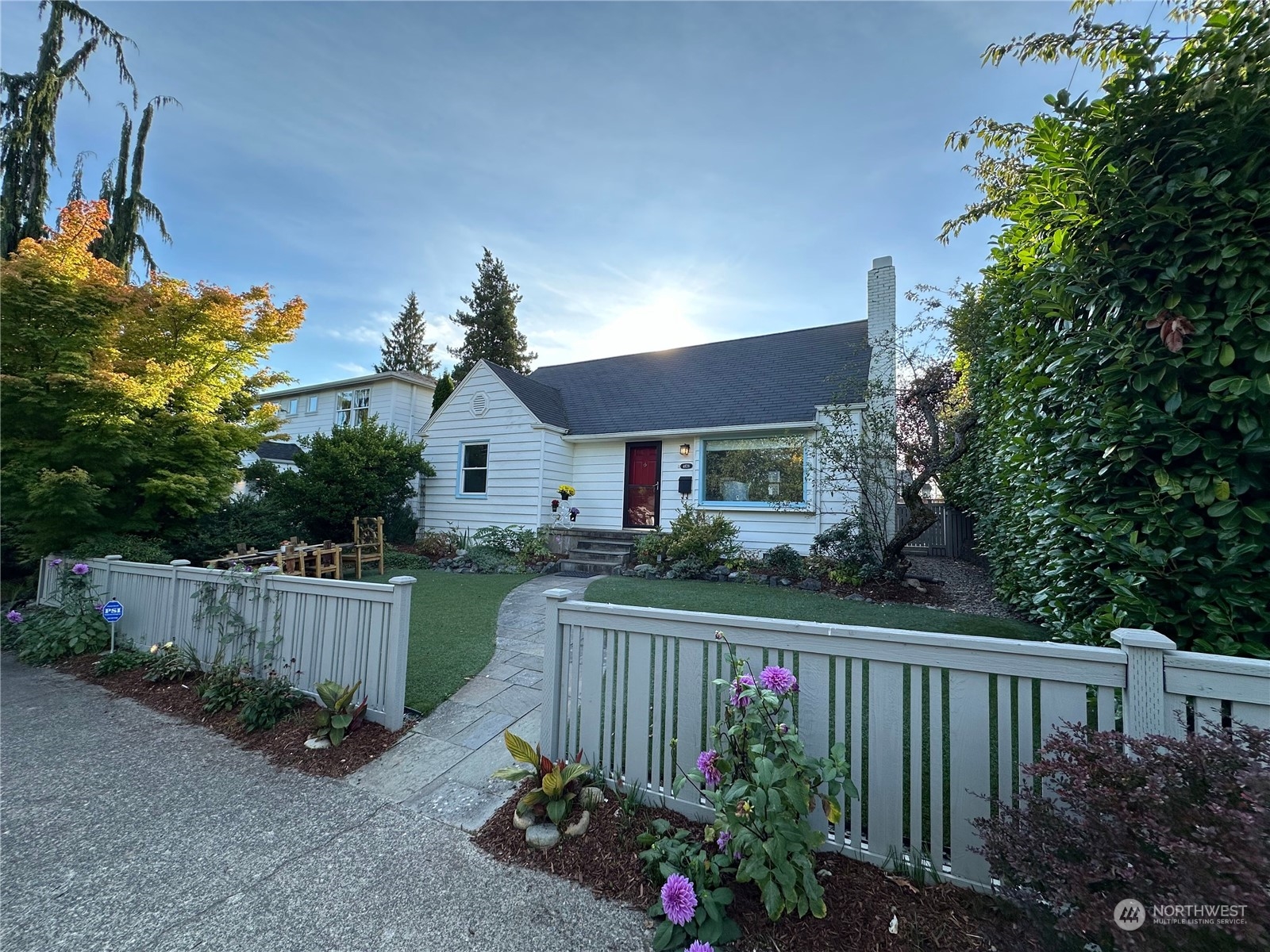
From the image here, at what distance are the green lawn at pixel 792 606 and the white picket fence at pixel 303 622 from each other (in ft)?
10.2

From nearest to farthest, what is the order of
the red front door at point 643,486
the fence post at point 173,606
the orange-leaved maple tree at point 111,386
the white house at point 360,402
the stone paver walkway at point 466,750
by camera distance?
the stone paver walkway at point 466,750, the fence post at point 173,606, the orange-leaved maple tree at point 111,386, the red front door at point 643,486, the white house at point 360,402

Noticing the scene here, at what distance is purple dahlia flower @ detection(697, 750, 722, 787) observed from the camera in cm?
198

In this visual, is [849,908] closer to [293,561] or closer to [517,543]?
[293,561]

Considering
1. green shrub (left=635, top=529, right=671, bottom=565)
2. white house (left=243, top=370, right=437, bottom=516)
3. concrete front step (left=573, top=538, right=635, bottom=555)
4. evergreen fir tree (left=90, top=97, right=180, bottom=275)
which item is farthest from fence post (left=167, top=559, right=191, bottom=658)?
white house (left=243, top=370, right=437, bottom=516)

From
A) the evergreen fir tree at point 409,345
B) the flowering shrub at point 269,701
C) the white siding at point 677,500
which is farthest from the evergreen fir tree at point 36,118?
the evergreen fir tree at point 409,345

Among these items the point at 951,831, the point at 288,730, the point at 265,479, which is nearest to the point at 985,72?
the point at 951,831

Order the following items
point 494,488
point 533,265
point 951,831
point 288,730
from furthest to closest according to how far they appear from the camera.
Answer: point 494,488, point 533,265, point 288,730, point 951,831

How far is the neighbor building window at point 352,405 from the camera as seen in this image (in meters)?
15.2

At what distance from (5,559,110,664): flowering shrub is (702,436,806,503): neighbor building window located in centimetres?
891

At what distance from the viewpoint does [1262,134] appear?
6.76ft

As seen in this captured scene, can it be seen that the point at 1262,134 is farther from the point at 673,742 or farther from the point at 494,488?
the point at 494,488

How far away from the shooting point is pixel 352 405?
50.6 ft

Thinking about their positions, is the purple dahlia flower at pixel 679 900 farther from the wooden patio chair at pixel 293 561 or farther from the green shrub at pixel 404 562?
the green shrub at pixel 404 562

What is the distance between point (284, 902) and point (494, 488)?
9.77 m
